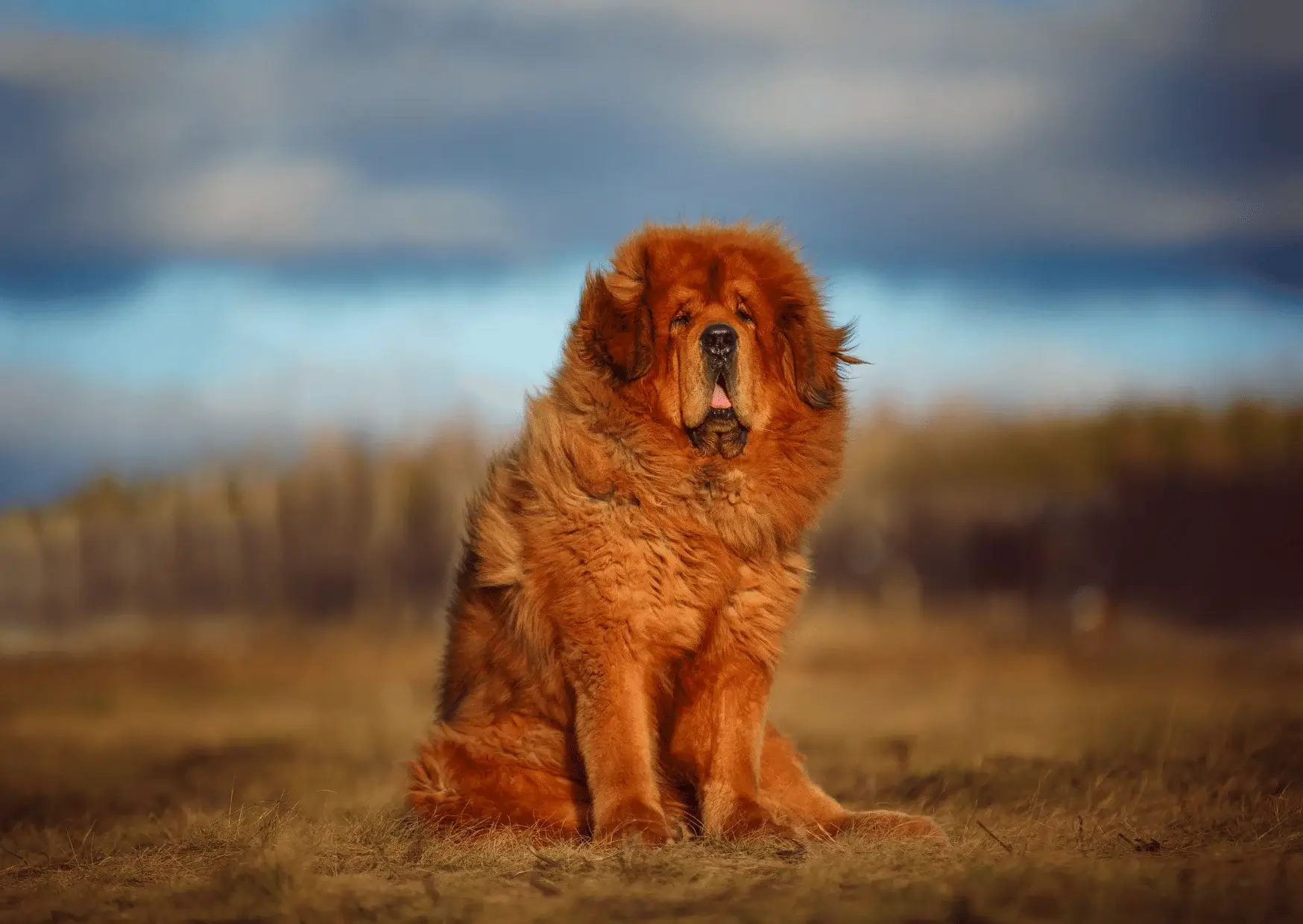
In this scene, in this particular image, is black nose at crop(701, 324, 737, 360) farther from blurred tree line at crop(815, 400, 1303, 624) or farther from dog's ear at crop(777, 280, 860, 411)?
blurred tree line at crop(815, 400, 1303, 624)

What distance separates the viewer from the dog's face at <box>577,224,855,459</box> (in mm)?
5859

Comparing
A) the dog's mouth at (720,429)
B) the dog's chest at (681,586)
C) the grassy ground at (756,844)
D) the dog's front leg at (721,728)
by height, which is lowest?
the grassy ground at (756,844)

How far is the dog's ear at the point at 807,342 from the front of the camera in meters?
6.12

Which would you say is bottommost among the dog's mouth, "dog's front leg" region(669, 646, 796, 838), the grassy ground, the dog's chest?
the grassy ground

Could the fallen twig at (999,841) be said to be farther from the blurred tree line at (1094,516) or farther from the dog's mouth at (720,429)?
the blurred tree line at (1094,516)

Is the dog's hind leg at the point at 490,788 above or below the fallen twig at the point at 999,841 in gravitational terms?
above

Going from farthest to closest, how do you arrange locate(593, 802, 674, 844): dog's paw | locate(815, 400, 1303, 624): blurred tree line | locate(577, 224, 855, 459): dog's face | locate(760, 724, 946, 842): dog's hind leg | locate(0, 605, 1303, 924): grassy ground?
locate(815, 400, 1303, 624): blurred tree line, locate(577, 224, 855, 459): dog's face, locate(760, 724, 946, 842): dog's hind leg, locate(593, 802, 674, 844): dog's paw, locate(0, 605, 1303, 924): grassy ground

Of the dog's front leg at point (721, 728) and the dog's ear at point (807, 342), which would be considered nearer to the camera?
the dog's front leg at point (721, 728)

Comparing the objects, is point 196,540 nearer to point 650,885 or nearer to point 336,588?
point 336,588

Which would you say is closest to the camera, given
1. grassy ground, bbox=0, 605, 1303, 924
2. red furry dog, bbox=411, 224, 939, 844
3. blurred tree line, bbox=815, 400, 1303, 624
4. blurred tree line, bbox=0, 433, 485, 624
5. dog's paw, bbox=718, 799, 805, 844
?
grassy ground, bbox=0, 605, 1303, 924

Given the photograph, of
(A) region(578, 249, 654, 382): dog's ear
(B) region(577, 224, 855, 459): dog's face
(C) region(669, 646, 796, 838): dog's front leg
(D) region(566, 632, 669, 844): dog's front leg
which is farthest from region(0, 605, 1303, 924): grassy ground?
(A) region(578, 249, 654, 382): dog's ear

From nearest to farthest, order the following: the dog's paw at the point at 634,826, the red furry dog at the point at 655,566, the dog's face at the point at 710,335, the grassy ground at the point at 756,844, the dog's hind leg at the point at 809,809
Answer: the grassy ground at the point at 756,844, the dog's paw at the point at 634,826, the red furry dog at the point at 655,566, the dog's hind leg at the point at 809,809, the dog's face at the point at 710,335

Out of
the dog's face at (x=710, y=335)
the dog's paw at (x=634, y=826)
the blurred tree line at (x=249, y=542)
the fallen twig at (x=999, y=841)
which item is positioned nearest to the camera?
the fallen twig at (x=999, y=841)

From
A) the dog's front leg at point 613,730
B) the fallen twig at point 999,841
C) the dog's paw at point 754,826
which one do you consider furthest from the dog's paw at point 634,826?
the fallen twig at point 999,841
